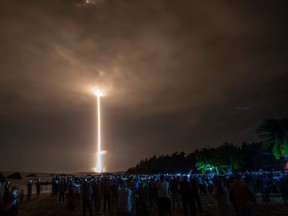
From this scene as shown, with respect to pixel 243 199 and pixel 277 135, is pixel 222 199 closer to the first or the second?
pixel 243 199

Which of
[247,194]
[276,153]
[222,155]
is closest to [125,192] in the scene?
[247,194]

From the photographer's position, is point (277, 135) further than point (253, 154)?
No

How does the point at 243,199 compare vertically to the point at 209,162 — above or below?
below

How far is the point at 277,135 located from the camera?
52.4 metres

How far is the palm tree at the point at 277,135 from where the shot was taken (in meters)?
51.3

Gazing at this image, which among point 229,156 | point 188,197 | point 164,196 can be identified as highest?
point 229,156

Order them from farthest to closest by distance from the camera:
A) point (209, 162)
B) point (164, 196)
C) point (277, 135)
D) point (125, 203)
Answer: point (209, 162), point (277, 135), point (164, 196), point (125, 203)

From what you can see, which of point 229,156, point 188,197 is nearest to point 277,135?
point 229,156

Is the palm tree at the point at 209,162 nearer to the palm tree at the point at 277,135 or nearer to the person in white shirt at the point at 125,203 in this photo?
the palm tree at the point at 277,135

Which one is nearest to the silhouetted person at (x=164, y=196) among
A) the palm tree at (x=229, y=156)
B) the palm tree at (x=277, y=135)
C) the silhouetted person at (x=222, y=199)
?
the silhouetted person at (x=222, y=199)

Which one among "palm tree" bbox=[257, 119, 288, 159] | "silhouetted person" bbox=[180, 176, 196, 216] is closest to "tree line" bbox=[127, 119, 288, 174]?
"palm tree" bbox=[257, 119, 288, 159]

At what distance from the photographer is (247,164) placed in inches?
3253

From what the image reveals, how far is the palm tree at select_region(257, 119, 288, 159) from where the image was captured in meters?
51.3

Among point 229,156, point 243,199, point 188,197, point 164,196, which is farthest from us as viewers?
point 229,156
